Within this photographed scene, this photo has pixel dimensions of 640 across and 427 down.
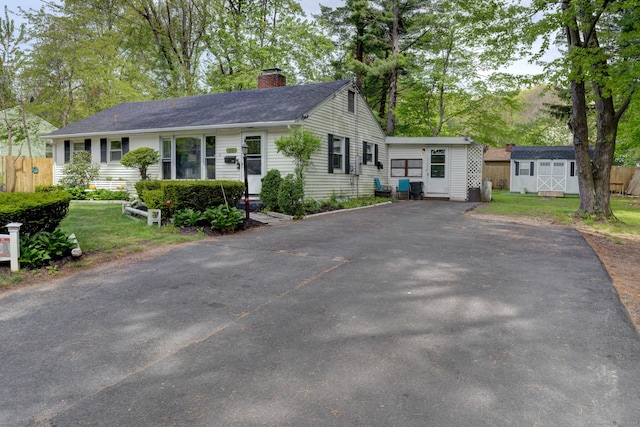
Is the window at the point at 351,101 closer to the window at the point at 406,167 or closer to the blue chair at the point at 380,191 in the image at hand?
the blue chair at the point at 380,191

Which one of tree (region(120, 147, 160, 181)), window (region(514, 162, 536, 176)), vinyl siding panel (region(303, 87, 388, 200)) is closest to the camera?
vinyl siding panel (region(303, 87, 388, 200))

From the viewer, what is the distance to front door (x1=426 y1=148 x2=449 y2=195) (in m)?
18.5

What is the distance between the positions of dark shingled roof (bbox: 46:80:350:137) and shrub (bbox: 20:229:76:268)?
7.72 m

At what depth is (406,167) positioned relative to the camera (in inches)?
755

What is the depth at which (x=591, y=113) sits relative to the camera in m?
26.6

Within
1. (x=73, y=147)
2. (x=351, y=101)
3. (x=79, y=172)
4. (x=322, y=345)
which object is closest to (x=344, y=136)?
(x=351, y=101)

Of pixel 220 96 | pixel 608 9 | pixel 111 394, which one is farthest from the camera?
pixel 220 96

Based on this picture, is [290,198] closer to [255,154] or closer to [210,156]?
[255,154]

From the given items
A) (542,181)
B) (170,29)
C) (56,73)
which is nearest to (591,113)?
(542,181)

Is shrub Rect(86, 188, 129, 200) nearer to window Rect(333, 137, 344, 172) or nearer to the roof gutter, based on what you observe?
the roof gutter

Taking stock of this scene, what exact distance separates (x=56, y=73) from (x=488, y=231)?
2560cm

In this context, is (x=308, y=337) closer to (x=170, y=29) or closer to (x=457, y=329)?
(x=457, y=329)

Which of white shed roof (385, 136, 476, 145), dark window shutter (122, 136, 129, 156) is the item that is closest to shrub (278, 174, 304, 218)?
dark window shutter (122, 136, 129, 156)

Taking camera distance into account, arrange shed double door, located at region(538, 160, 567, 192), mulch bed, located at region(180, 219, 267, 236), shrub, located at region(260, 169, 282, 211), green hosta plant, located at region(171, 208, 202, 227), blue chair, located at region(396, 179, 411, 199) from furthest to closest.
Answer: shed double door, located at region(538, 160, 567, 192), blue chair, located at region(396, 179, 411, 199), shrub, located at region(260, 169, 282, 211), green hosta plant, located at region(171, 208, 202, 227), mulch bed, located at region(180, 219, 267, 236)
